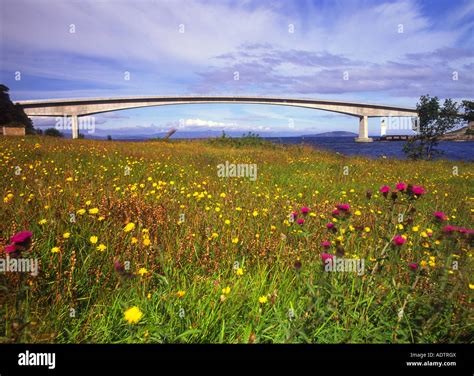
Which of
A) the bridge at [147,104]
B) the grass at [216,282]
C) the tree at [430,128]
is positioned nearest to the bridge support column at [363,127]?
the bridge at [147,104]

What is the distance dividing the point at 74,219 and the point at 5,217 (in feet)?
1.90

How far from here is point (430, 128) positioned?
1390 centimetres

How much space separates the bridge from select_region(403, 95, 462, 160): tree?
34.7 ft

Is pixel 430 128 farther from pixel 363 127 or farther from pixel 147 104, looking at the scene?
pixel 147 104

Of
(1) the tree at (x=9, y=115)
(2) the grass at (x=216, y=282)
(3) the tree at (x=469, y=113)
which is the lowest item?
(2) the grass at (x=216, y=282)

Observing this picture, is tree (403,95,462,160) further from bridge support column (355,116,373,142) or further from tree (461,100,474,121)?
bridge support column (355,116,373,142)

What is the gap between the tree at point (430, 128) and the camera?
13591 mm

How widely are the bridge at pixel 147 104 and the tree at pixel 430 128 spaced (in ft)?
34.7

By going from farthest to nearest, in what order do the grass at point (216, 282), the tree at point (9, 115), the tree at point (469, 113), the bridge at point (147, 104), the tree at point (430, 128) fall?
the bridge at point (147, 104), the tree at point (9, 115), the tree at point (430, 128), the tree at point (469, 113), the grass at point (216, 282)

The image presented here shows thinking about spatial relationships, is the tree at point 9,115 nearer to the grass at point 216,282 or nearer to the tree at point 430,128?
the grass at point 216,282
